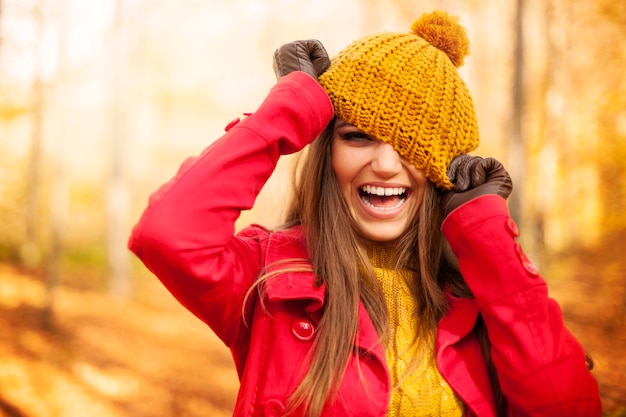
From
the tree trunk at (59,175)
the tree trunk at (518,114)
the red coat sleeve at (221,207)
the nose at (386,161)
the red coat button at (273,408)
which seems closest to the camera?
the red coat sleeve at (221,207)

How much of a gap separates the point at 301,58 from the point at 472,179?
2.27 feet

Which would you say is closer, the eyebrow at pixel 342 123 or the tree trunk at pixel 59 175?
the eyebrow at pixel 342 123

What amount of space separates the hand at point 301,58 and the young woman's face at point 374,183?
0.65ft

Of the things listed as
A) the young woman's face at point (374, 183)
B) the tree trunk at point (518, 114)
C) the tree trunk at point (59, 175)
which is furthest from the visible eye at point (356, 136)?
the tree trunk at point (59, 175)

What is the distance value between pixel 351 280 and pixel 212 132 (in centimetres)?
1512

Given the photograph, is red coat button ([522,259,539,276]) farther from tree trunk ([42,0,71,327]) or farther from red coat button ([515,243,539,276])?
tree trunk ([42,0,71,327])

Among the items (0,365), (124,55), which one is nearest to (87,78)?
(124,55)

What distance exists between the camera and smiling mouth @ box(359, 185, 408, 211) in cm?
183

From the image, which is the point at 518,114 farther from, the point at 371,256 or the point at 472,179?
the point at 371,256

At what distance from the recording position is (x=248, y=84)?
1498cm

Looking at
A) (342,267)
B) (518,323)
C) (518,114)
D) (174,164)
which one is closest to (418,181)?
(342,267)

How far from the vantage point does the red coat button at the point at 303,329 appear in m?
1.67

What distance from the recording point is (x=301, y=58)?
180 centimetres

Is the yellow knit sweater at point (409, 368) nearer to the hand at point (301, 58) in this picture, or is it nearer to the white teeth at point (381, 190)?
the white teeth at point (381, 190)
